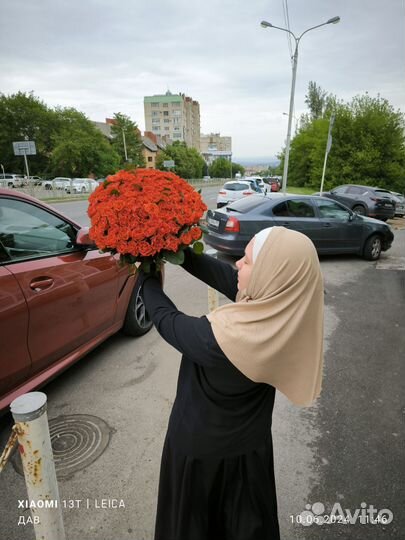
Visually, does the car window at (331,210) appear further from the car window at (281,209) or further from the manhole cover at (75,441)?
the manhole cover at (75,441)

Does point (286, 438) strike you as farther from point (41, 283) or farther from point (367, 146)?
point (367, 146)

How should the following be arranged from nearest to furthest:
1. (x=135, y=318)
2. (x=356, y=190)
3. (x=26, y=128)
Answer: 1. (x=135, y=318)
2. (x=356, y=190)
3. (x=26, y=128)

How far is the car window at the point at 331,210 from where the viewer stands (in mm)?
7822

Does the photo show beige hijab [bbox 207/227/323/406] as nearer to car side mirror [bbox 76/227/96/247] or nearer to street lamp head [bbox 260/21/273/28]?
car side mirror [bbox 76/227/96/247]

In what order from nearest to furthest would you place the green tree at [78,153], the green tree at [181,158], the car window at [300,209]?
the car window at [300,209] → the green tree at [78,153] → the green tree at [181,158]

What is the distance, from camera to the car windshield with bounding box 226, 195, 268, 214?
24.1ft

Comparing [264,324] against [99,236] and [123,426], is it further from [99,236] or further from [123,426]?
[123,426]

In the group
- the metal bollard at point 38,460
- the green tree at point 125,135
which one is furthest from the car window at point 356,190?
the green tree at point 125,135

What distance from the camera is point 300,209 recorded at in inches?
302

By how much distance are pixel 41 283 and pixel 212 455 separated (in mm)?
1733

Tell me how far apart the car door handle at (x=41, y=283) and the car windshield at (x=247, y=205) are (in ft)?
17.4

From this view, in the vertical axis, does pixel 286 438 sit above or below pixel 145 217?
below

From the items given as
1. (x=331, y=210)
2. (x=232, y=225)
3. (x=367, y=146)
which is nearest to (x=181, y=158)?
(x=367, y=146)

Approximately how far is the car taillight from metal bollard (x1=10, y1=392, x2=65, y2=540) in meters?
6.07
